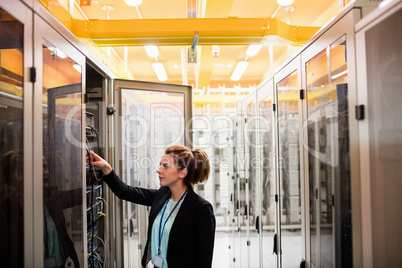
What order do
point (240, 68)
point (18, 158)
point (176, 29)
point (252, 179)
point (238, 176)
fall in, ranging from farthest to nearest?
point (240, 68) → point (238, 176) → point (252, 179) → point (176, 29) → point (18, 158)

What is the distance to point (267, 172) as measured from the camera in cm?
266

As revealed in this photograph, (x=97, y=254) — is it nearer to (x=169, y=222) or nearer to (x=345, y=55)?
(x=169, y=222)

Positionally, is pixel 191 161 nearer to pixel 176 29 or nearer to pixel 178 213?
pixel 178 213

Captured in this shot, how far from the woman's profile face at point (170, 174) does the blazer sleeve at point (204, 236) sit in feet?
0.89

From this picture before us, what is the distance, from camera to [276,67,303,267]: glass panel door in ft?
6.25

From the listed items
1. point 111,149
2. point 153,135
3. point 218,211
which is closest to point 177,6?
point 153,135

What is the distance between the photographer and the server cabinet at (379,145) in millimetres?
1114

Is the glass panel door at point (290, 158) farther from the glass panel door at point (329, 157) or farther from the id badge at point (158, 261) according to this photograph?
the id badge at point (158, 261)

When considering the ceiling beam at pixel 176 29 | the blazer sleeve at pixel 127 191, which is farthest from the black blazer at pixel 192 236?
the ceiling beam at pixel 176 29

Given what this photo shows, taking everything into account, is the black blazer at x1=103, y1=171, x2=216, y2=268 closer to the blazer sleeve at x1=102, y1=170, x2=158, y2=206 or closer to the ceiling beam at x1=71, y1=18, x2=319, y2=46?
the blazer sleeve at x1=102, y1=170, x2=158, y2=206

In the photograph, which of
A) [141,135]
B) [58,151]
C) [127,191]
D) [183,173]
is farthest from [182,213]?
[141,135]

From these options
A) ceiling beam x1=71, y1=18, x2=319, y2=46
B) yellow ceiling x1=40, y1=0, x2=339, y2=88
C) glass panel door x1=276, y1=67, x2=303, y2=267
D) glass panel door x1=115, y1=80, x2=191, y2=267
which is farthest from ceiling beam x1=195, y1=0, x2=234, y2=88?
glass panel door x1=276, y1=67, x2=303, y2=267

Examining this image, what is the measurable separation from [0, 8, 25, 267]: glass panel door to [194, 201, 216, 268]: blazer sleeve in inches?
38.3

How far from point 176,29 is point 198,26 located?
0.17 meters
